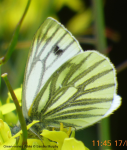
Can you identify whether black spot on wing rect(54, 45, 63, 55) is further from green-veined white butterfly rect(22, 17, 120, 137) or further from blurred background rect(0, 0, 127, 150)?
blurred background rect(0, 0, 127, 150)

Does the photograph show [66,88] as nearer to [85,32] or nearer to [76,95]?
[76,95]

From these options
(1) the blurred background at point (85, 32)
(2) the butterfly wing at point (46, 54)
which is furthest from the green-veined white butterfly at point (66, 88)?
(1) the blurred background at point (85, 32)

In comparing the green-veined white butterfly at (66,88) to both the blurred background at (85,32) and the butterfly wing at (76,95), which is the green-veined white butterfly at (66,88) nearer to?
the butterfly wing at (76,95)

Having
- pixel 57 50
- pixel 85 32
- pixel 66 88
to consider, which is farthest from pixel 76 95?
pixel 85 32

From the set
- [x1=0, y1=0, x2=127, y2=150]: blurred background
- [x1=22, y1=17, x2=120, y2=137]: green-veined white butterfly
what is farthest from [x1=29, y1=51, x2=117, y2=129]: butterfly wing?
[x1=0, y1=0, x2=127, y2=150]: blurred background

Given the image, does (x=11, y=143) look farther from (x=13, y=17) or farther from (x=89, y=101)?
(x=13, y=17)

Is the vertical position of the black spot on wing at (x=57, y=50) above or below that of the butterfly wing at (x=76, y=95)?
above
